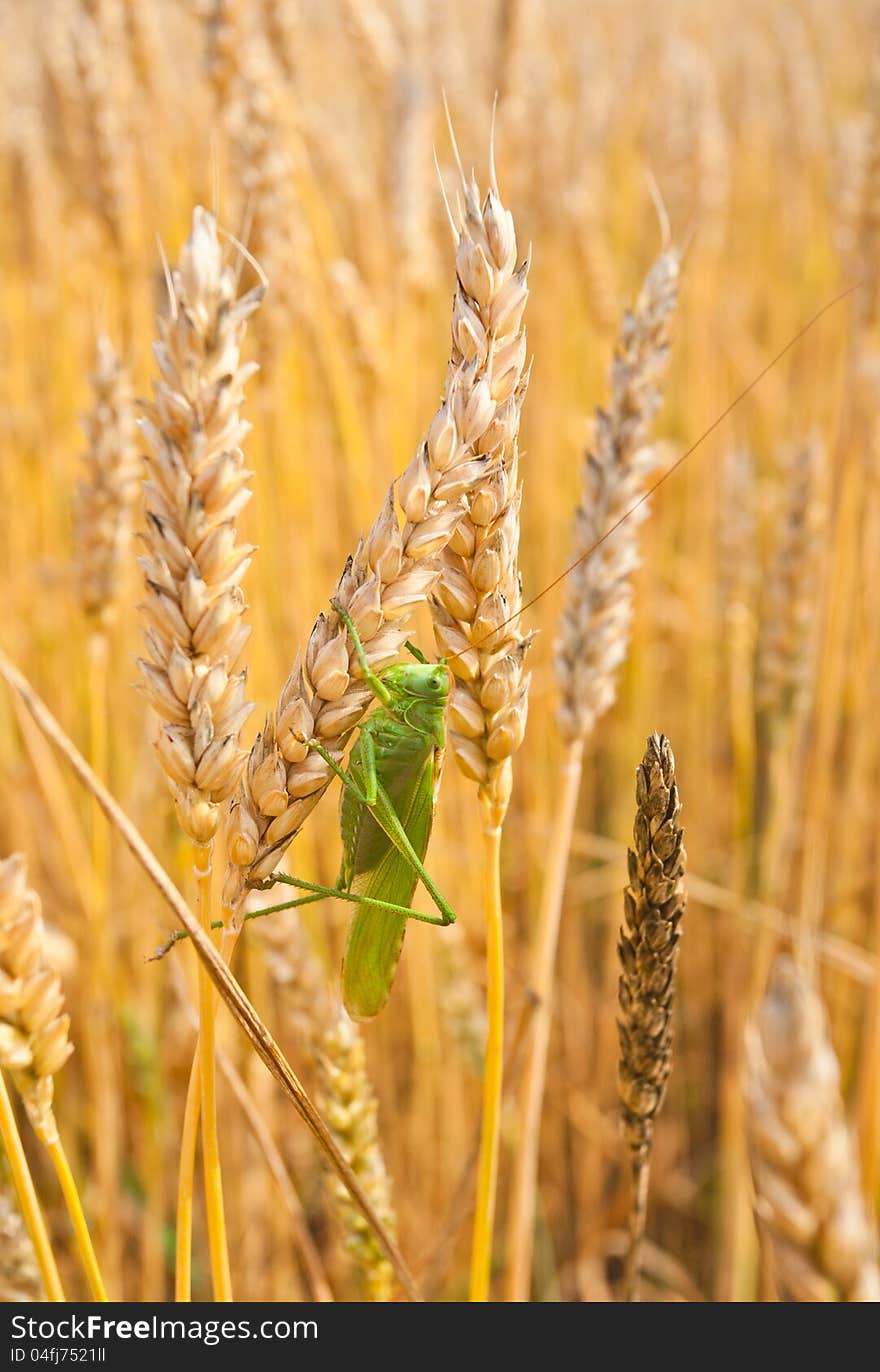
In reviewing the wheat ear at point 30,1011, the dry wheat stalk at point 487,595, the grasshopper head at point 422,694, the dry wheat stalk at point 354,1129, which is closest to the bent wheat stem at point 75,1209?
the wheat ear at point 30,1011

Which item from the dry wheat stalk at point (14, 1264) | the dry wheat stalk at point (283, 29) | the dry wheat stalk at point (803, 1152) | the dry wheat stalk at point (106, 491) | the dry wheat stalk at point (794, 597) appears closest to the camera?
the dry wheat stalk at point (803, 1152)

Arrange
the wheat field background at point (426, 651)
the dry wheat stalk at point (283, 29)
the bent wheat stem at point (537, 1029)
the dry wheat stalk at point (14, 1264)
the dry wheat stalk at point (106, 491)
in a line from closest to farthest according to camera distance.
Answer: the dry wheat stalk at point (14, 1264), the bent wheat stem at point (537, 1029), the dry wheat stalk at point (106, 491), the wheat field background at point (426, 651), the dry wheat stalk at point (283, 29)

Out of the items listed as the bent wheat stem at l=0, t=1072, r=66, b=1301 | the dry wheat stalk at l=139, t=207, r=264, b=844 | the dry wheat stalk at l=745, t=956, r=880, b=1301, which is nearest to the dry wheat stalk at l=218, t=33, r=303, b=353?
the dry wheat stalk at l=139, t=207, r=264, b=844

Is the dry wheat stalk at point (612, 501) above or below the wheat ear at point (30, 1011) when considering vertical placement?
above

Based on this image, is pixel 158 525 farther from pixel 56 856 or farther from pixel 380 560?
pixel 56 856

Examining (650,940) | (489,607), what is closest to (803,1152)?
(650,940)

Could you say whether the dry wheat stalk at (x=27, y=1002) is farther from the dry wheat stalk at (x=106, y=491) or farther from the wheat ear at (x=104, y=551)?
the dry wheat stalk at (x=106, y=491)

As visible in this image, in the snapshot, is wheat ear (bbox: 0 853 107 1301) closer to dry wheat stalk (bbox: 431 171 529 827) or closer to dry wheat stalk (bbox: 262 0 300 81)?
dry wheat stalk (bbox: 431 171 529 827)

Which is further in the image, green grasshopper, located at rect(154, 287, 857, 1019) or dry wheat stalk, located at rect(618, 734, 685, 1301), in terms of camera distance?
green grasshopper, located at rect(154, 287, 857, 1019)
